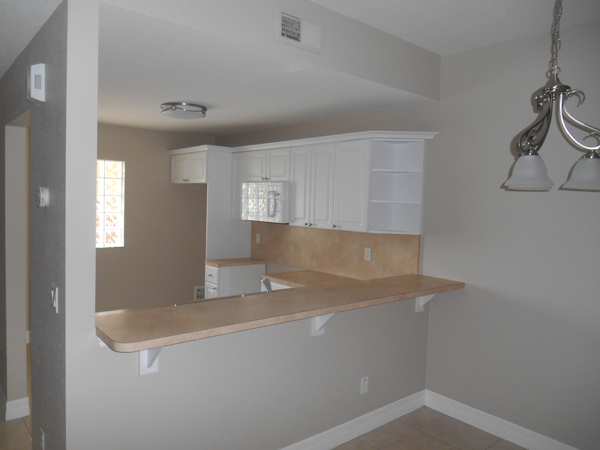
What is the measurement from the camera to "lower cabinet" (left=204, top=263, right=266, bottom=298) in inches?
185

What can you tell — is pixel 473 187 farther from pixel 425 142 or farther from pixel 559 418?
pixel 559 418

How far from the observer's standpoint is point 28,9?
6.59 feet

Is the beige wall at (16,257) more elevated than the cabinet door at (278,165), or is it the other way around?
the cabinet door at (278,165)

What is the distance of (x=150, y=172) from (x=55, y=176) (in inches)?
138

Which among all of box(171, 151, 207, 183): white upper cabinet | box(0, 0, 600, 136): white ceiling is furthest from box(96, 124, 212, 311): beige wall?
box(0, 0, 600, 136): white ceiling

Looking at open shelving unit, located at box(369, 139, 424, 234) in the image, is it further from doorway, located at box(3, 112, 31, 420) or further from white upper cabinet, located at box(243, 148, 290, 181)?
doorway, located at box(3, 112, 31, 420)

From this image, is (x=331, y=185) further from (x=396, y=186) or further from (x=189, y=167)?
(x=189, y=167)

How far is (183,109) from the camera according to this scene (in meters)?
3.66

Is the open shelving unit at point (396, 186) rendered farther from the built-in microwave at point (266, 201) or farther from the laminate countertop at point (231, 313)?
the built-in microwave at point (266, 201)

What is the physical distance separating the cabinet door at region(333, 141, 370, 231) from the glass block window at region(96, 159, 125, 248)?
2.84 metres

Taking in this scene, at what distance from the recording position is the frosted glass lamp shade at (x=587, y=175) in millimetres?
1829

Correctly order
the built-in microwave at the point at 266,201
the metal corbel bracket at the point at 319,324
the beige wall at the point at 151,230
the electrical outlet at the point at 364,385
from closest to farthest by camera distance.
Answer: the metal corbel bracket at the point at 319,324, the electrical outlet at the point at 364,385, the built-in microwave at the point at 266,201, the beige wall at the point at 151,230

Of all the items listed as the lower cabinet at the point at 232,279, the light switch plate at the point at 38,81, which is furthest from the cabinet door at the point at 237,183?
the light switch plate at the point at 38,81

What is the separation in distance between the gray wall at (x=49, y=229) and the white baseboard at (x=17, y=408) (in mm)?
857
